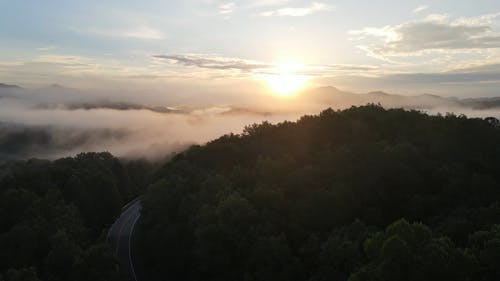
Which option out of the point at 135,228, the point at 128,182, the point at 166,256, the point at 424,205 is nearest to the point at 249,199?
the point at 166,256

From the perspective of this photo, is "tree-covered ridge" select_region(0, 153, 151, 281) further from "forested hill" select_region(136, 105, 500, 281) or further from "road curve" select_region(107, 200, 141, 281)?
"forested hill" select_region(136, 105, 500, 281)

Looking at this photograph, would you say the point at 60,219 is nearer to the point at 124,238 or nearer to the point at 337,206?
the point at 124,238

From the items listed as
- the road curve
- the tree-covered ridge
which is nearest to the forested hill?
the road curve

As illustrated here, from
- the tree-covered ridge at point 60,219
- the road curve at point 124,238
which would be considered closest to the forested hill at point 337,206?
the road curve at point 124,238

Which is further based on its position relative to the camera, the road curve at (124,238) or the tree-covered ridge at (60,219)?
the road curve at (124,238)

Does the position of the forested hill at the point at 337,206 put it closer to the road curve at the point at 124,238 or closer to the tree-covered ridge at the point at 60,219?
the road curve at the point at 124,238

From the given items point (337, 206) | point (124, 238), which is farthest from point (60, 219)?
point (337, 206)
